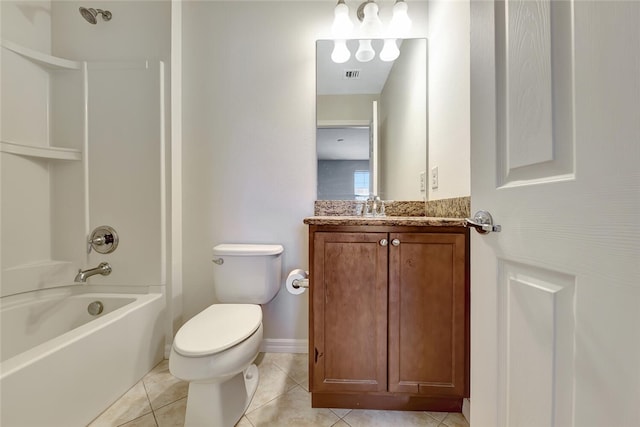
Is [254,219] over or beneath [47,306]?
over

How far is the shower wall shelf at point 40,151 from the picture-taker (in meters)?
1.35

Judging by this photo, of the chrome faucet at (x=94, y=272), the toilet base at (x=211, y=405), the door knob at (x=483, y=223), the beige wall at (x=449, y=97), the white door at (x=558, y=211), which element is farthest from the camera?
the chrome faucet at (x=94, y=272)

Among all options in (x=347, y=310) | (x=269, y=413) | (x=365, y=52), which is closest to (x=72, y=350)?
(x=269, y=413)

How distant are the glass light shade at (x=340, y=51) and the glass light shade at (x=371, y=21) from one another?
14 centimetres

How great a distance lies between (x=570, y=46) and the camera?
1.36ft

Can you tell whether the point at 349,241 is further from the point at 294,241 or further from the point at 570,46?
the point at 570,46

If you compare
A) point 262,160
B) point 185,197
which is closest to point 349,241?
A: point 262,160

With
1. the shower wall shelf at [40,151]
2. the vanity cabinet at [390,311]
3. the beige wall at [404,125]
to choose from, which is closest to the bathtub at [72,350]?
the shower wall shelf at [40,151]

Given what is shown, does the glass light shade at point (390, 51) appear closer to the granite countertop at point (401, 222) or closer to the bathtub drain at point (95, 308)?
the granite countertop at point (401, 222)

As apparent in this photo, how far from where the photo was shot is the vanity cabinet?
990mm

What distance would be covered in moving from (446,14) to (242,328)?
5.97 ft

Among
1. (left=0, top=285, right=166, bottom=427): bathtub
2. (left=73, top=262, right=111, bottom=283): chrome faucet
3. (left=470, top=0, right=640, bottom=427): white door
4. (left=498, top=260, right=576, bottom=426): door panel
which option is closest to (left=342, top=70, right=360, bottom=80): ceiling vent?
(left=470, top=0, right=640, bottom=427): white door

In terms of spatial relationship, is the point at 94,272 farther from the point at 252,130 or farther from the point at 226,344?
the point at 252,130

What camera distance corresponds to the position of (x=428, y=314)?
996 mm
